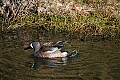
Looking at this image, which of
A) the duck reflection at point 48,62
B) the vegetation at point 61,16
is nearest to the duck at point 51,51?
the duck reflection at point 48,62

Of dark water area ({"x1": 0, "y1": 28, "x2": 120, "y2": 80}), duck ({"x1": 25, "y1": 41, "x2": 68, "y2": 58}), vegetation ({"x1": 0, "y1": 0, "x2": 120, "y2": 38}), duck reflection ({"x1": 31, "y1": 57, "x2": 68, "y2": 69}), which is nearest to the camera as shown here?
dark water area ({"x1": 0, "y1": 28, "x2": 120, "y2": 80})

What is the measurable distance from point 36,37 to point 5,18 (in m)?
2.69

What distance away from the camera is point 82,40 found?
13789 mm

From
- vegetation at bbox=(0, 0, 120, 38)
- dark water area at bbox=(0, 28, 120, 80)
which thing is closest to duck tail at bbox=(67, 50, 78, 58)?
dark water area at bbox=(0, 28, 120, 80)

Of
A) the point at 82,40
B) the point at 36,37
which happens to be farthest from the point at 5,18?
the point at 82,40

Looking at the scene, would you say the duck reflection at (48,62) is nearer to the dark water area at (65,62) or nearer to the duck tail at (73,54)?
the dark water area at (65,62)

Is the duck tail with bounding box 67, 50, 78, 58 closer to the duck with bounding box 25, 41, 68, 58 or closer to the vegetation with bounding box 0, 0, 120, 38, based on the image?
the duck with bounding box 25, 41, 68, 58

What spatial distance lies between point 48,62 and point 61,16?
18.1 feet

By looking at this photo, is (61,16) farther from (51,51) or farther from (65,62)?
(65,62)

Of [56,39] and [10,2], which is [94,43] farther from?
[10,2]

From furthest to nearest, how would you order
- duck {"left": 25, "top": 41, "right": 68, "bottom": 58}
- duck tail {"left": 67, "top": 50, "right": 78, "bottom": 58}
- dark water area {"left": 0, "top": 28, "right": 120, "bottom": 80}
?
duck {"left": 25, "top": 41, "right": 68, "bottom": 58} < duck tail {"left": 67, "top": 50, "right": 78, "bottom": 58} < dark water area {"left": 0, "top": 28, "right": 120, "bottom": 80}

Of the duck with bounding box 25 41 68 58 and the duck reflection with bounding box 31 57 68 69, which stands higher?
the duck with bounding box 25 41 68 58

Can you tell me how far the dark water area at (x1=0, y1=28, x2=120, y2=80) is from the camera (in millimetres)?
10077

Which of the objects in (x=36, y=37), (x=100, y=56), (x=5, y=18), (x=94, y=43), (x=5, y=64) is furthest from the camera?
(x=5, y=18)
